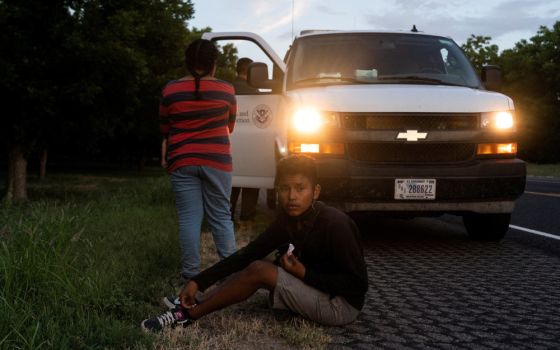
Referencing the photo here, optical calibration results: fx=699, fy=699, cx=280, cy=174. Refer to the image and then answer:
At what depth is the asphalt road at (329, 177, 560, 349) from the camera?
12.3ft

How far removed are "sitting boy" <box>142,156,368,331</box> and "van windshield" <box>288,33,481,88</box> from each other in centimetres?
332

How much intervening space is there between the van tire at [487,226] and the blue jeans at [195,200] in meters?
3.20

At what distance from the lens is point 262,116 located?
23.6 ft

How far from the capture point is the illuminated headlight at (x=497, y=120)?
21.0 ft

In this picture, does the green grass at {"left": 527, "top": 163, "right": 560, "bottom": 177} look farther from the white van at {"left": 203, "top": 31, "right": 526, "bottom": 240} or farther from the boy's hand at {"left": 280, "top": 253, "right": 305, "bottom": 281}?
the boy's hand at {"left": 280, "top": 253, "right": 305, "bottom": 281}

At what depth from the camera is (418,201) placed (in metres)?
6.21

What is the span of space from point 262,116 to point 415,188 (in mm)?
1866

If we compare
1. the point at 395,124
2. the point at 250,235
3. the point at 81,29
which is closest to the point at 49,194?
the point at 81,29

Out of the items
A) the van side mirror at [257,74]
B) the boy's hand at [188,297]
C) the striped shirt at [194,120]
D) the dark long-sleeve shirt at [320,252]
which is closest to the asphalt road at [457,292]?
the dark long-sleeve shirt at [320,252]

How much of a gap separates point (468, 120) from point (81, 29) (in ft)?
41.7

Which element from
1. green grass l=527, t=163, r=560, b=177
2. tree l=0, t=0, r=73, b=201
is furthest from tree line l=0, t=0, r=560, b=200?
green grass l=527, t=163, r=560, b=177

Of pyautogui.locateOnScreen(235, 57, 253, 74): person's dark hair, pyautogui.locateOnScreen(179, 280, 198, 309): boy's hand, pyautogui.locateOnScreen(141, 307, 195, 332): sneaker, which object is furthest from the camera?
pyautogui.locateOnScreen(235, 57, 253, 74): person's dark hair

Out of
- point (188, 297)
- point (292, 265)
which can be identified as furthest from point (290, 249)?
point (188, 297)

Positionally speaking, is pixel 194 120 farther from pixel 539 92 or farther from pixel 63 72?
pixel 539 92
